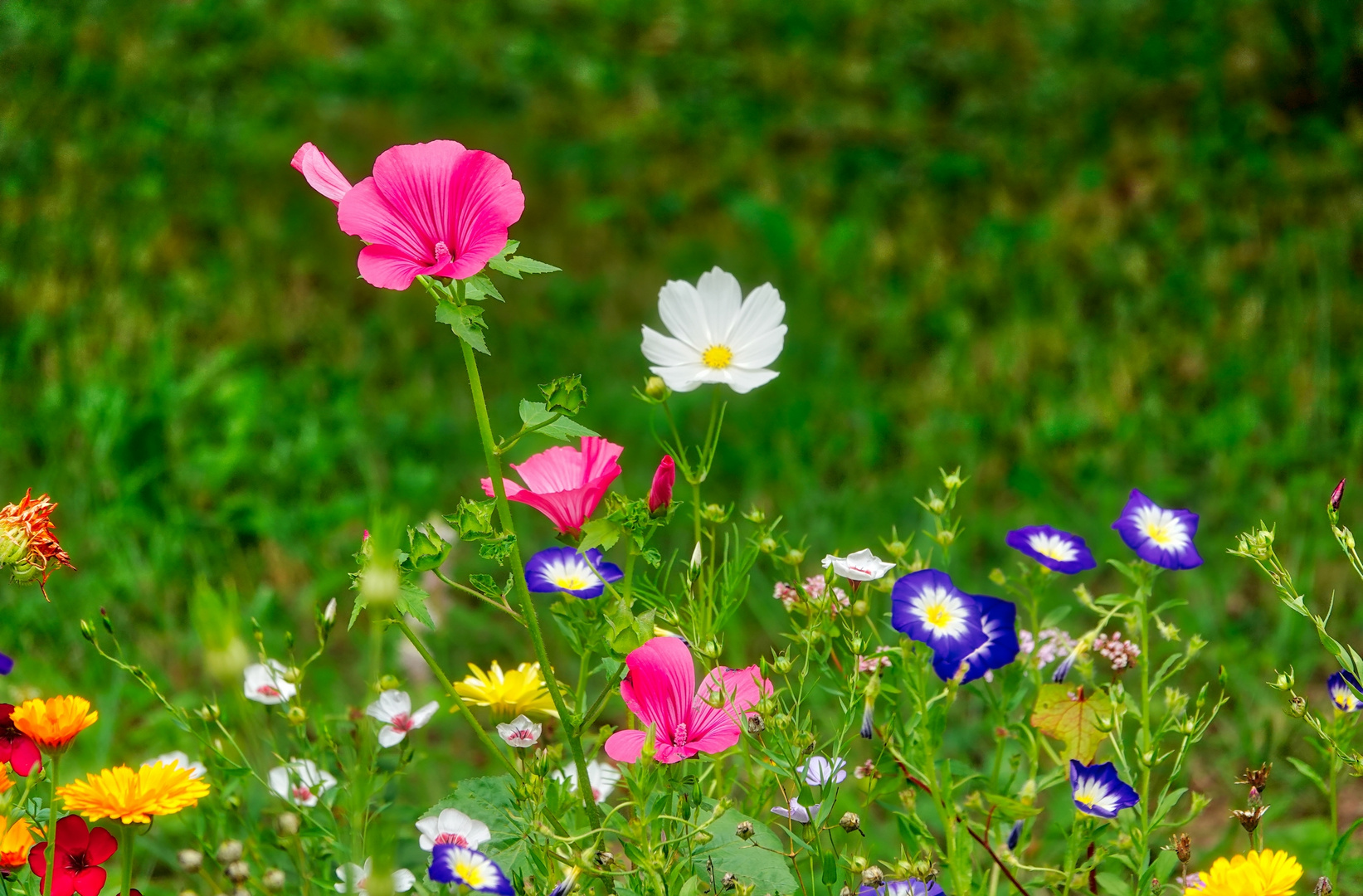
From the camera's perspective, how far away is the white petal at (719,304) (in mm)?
1090

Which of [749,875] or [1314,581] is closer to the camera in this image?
[749,875]

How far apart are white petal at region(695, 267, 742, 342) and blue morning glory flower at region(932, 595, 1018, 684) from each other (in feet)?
1.02

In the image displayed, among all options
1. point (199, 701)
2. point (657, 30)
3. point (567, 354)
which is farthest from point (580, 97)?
point (199, 701)

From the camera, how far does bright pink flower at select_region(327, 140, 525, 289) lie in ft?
3.02

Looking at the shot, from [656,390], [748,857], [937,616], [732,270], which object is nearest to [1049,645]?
[937,616]

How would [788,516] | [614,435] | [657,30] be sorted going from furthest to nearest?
[657,30], [614,435], [788,516]

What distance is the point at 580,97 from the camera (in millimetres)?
4531

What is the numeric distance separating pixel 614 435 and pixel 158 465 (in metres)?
0.96

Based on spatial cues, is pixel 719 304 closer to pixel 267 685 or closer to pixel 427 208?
pixel 427 208

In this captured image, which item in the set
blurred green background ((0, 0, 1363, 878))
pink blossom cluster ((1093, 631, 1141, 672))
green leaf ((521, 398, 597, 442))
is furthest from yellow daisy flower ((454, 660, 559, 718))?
blurred green background ((0, 0, 1363, 878))

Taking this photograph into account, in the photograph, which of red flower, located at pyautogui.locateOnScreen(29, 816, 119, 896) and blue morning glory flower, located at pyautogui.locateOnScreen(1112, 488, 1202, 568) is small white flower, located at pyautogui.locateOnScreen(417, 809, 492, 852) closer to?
red flower, located at pyautogui.locateOnScreen(29, 816, 119, 896)

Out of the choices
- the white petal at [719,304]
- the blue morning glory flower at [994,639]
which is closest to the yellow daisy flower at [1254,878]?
the blue morning glory flower at [994,639]

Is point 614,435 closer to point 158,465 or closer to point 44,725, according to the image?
point 158,465

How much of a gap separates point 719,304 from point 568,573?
0.91 ft
